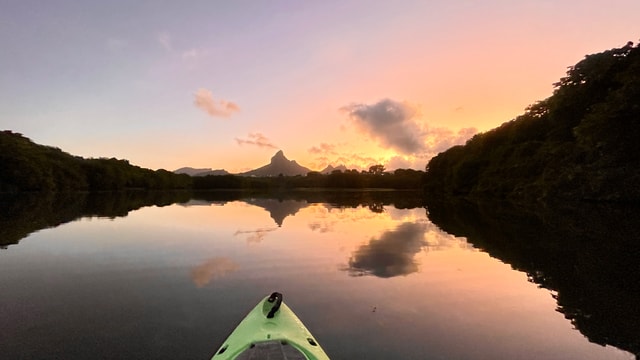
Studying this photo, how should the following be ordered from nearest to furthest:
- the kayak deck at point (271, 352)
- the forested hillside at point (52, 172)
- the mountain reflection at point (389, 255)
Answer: the kayak deck at point (271, 352), the mountain reflection at point (389, 255), the forested hillside at point (52, 172)

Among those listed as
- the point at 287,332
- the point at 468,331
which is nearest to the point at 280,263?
the point at 468,331

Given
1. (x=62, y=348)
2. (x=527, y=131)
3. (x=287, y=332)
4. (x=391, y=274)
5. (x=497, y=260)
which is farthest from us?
(x=527, y=131)

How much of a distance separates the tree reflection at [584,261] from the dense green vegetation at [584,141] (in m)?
11.0

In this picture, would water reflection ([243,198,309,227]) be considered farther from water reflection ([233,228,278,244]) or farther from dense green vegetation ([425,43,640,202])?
dense green vegetation ([425,43,640,202])

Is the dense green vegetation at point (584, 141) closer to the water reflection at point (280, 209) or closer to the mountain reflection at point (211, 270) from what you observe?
the water reflection at point (280, 209)

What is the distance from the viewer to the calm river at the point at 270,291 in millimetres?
8055

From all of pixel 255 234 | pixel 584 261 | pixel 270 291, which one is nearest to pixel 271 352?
pixel 270 291

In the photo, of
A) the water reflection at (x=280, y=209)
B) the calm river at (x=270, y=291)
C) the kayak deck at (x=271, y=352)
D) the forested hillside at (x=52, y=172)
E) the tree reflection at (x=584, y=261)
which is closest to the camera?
the kayak deck at (x=271, y=352)

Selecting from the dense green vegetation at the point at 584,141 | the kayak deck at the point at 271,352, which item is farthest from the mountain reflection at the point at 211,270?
the dense green vegetation at the point at 584,141

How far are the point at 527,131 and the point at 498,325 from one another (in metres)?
77.6

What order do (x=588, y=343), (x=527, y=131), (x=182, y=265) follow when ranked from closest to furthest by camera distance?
(x=588, y=343) < (x=182, y=265) < (x=527, y=131)

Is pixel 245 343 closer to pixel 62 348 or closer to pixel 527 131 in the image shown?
pixel 62 348

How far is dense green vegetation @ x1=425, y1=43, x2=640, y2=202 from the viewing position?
39.2m

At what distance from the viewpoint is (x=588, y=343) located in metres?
8.30
